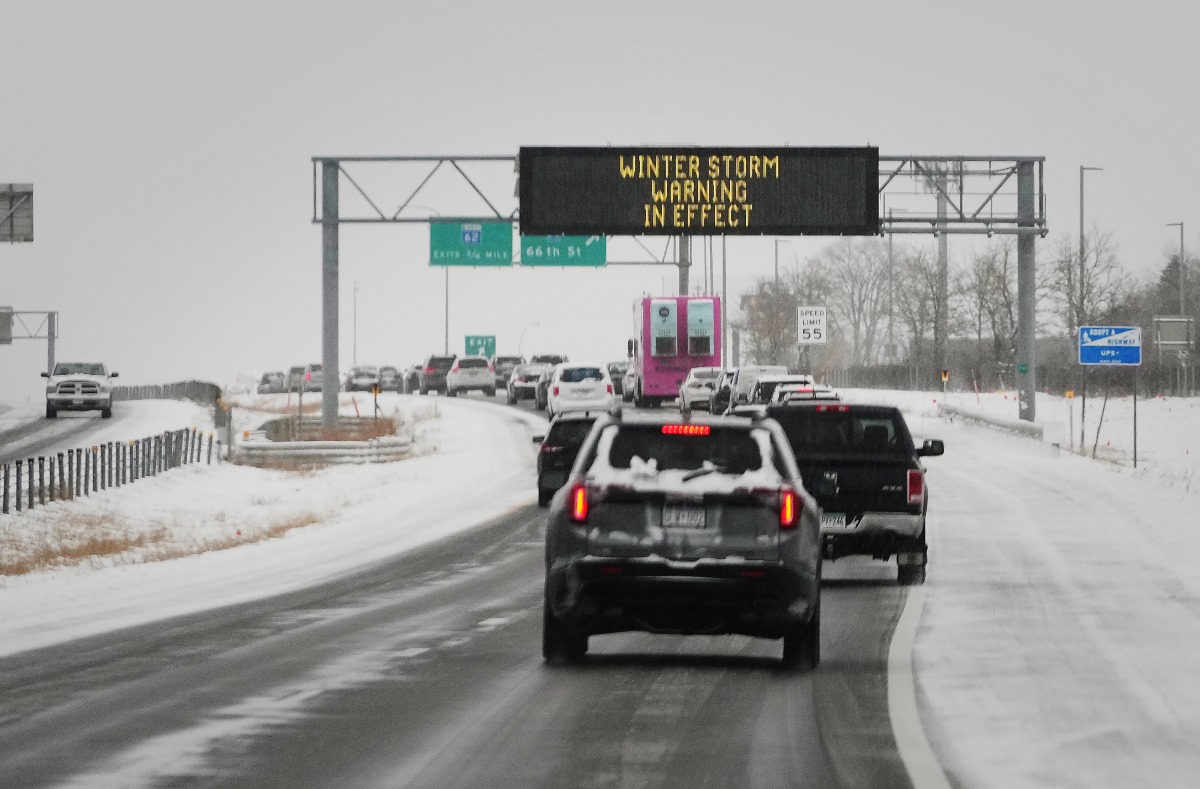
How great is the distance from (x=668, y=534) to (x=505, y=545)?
13.7 m

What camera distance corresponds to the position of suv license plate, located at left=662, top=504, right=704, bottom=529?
12523 mm

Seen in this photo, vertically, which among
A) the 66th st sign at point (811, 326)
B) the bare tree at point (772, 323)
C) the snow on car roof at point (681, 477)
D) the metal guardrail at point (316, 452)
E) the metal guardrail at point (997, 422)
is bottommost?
the metal guardrail at point (316, 452)

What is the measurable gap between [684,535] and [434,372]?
84877 millimetres

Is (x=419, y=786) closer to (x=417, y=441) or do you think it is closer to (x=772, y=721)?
(x=772, y=721)

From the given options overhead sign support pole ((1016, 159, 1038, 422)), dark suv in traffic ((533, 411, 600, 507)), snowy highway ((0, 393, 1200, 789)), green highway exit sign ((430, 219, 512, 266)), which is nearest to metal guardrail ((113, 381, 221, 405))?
green highway exit sign ((430, 219, 512, 266))

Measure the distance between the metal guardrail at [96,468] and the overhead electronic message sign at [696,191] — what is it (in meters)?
9.89

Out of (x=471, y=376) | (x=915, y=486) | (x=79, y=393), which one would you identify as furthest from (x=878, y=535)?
(x=471, y=376)

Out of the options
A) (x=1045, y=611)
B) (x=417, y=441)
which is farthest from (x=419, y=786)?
(x=417, y=441)

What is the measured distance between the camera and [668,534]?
1252 centimetres

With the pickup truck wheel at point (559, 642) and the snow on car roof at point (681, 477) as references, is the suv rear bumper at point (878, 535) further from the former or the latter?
the snow on car roof at point (681, 477)

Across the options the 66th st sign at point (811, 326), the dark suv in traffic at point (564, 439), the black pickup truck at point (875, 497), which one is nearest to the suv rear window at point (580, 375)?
the 66th st sign at point (811, 326)

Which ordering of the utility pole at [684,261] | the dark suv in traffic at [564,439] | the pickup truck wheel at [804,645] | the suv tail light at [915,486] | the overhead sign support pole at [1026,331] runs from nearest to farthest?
the pickup truck wheel at [804,645], the suv tail light at [915,486], the dark suv in traffic at [564,439], the overhead sign support pole at [1026,331], the utility pole at [684,261]

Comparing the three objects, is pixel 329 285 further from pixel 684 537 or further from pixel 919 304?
pixel 919 304

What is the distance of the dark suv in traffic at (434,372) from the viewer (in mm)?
96750
